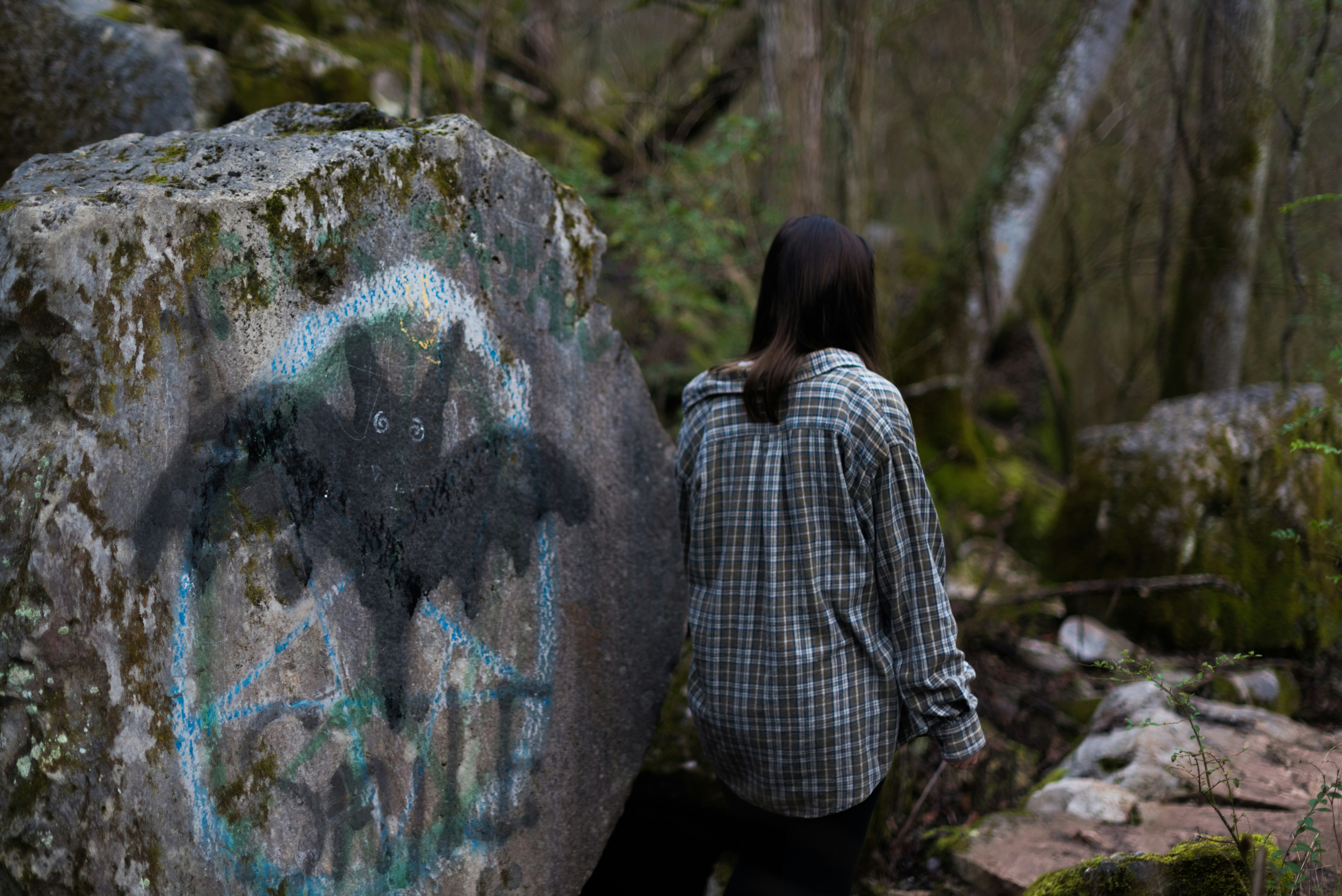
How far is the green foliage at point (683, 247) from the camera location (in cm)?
485

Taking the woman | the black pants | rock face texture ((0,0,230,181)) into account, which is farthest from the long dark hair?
rock face texture ((0,0,230,181))

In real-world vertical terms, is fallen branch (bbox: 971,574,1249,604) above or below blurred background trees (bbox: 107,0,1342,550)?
below

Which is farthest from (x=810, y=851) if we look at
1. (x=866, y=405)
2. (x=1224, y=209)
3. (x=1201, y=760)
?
(x=1224, y=209)

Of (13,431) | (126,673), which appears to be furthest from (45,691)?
(13,431)

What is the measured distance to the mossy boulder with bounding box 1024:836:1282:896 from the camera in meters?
2.01

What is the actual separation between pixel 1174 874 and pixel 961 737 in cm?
68

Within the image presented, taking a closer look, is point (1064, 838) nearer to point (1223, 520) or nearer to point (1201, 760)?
point (1201, 760)

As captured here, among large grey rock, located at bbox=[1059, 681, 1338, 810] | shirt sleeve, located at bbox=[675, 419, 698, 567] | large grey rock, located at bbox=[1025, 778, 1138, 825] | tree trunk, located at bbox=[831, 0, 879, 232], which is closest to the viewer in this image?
shirt sleeve, located at bbox=[675, 419, 698, 567]

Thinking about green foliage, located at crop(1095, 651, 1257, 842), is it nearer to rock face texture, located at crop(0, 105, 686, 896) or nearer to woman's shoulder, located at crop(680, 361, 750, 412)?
woman's shoulder, located at crop(680, 361, 750, 412)

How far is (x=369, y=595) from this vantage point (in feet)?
6.56

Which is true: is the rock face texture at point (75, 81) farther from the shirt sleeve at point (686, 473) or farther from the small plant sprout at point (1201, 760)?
the small plant sprout at point (1201, 760)

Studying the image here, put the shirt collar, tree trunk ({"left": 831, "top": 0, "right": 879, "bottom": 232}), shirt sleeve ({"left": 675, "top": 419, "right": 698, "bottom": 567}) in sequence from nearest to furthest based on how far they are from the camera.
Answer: the shirt collar
shirt sleeve ({"left": 675, "top": 419, "right": 698, "bottom": 567})
tree trunk ({"left": 831, "top": 0, "right": 879, "bottom": 232})

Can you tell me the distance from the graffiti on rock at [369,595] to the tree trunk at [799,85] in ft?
12.8

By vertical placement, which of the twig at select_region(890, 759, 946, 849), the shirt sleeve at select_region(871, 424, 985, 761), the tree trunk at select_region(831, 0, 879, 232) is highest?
the tree trunk at select_region(831, 0, 879, 232)
